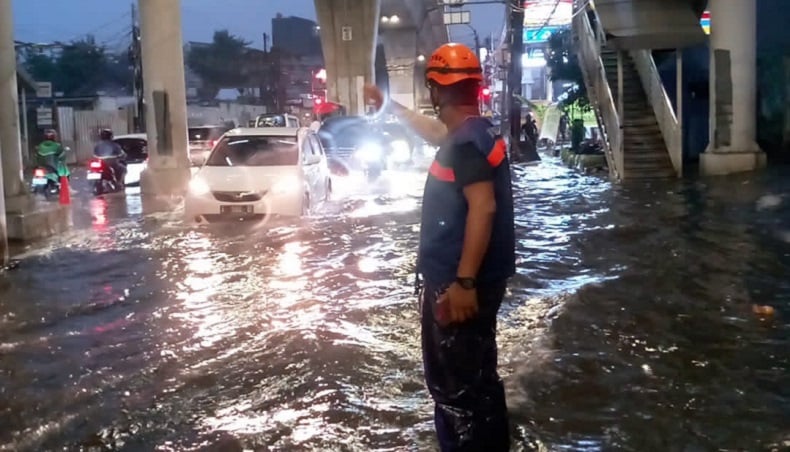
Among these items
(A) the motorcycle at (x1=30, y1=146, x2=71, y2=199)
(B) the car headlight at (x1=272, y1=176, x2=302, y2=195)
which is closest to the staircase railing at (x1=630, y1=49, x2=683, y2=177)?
(B) the car headlight at (x1=272, y1=176, x2=302, y2=195)

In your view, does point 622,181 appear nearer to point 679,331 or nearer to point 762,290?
point 762,290

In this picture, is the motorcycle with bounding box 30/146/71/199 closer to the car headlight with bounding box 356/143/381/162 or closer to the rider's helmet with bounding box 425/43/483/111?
the car headlight with bounding box 356/143/381/162

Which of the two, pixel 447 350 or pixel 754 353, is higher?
pixel 447 350

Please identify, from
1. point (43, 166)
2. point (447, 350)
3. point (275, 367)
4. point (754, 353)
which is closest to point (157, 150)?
point (43, 166)

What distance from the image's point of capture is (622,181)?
20297 millimetres

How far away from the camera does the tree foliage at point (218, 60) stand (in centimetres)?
7119

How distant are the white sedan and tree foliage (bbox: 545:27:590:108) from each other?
14.8 m

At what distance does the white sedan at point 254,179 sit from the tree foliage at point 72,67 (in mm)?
44414

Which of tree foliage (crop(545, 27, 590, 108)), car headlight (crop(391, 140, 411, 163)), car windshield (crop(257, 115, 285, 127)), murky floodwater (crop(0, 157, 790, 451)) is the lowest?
murky floodwater (crop(0, 157, 790, 451))

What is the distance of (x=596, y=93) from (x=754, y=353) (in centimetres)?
1727

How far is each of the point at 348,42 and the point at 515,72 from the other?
49.3 ft

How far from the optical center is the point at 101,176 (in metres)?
20.7

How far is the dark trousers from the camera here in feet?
12.3

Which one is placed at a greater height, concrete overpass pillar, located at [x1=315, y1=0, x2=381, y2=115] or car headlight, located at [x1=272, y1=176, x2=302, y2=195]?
concrete overpass pillar, located at [x1=315, y1=0, x2=381, y2=115]
